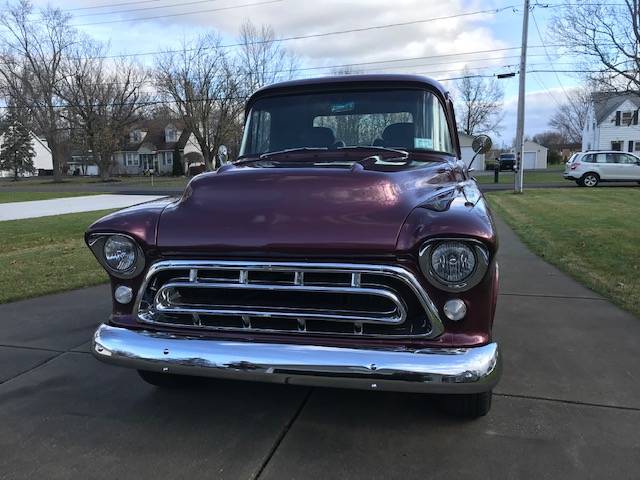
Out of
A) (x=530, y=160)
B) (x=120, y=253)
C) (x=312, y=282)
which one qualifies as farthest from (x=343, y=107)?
(x=530, y=160)

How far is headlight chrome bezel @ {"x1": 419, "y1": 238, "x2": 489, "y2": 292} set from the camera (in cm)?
243

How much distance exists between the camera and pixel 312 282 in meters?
2.58

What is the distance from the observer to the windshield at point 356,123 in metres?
3.96

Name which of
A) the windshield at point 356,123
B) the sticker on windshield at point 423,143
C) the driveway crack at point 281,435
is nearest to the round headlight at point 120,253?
the driveway crack at point 281,435

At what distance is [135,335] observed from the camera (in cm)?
273

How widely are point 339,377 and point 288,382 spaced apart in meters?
0.25

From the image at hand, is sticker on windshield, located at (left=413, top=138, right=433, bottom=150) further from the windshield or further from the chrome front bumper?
the chrome front bumper

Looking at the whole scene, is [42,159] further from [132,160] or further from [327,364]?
[327,364]

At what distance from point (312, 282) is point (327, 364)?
390mm

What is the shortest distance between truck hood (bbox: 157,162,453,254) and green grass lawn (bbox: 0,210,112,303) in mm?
4167

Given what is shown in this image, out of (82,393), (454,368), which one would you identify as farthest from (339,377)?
(82,393)

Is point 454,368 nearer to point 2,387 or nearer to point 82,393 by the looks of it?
point 82,393

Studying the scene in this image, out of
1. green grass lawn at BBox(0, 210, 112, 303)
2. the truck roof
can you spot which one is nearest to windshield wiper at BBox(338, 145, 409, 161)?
the truck roof

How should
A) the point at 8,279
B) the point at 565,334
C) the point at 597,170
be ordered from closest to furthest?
1. the point at 565,334
2. the point at 8,279
3. the point at 597,170
